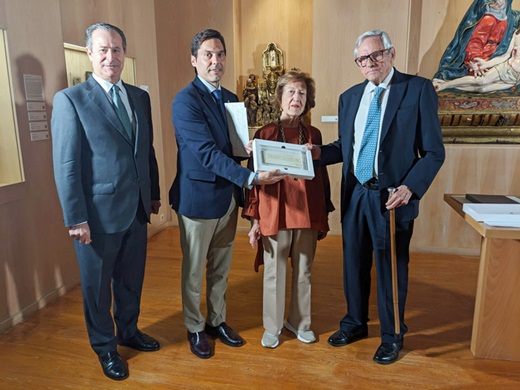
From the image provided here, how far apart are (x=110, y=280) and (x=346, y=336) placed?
4.41 feet

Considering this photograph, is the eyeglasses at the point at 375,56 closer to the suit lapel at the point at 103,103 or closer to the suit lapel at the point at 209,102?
the suit lapel at the point at 209,102

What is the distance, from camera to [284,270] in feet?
7.67

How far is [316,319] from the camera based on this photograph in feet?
9.07

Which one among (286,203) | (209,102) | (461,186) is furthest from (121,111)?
(461,186)

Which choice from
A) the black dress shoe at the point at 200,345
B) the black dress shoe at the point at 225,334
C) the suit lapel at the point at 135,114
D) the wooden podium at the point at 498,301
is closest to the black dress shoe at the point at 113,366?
the black dress shoe at the point at 200,345

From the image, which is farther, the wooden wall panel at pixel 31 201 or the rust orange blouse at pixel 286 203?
the wooden wall panel at pixel 31 201

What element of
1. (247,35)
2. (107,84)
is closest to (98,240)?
(107,84)

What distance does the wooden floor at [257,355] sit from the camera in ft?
7.01

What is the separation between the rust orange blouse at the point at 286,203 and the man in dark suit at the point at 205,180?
14 centimetres

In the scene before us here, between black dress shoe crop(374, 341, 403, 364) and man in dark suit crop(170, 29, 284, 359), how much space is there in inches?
30.0

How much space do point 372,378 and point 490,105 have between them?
2.69 meters

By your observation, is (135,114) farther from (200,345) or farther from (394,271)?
(394,271)

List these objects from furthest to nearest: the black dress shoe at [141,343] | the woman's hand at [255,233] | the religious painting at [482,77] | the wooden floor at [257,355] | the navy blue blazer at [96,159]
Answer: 1. the religious painting at [482,77]
2. the black dress shoe at [141,343]
3. the woman's hand at [255,233]
4. the wooden floor at [257,355]
5. the navy blue blazer at [96,159]

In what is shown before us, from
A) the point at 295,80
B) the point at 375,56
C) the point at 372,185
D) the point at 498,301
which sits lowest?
the point at 498,301
